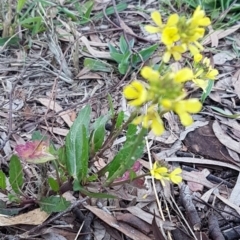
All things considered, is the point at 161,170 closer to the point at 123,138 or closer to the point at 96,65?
the point at 123,138

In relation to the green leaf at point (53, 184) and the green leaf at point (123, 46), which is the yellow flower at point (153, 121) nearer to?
the green leaf at point (53, 184)

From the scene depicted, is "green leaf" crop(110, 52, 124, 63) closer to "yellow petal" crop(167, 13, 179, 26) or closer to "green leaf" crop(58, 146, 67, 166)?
"green leaf" crop(58, 146, 67, 166)

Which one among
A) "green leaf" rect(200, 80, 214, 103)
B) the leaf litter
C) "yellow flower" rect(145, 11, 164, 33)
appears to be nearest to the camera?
"yellow flower" rect(145, 11, 164, 33)

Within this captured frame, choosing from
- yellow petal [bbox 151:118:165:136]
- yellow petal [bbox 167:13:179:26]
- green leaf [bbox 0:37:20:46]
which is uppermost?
yellow petal [bbox 167:13:179:26]

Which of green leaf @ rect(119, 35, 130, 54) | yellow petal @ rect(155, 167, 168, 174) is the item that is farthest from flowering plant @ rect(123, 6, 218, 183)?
green leaf @ rect(119, 35, 130, 54)

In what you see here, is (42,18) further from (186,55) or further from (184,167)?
(184,167)

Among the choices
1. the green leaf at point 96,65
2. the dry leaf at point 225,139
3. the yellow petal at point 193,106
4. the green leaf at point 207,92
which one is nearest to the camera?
the yellow petal at point 193,106

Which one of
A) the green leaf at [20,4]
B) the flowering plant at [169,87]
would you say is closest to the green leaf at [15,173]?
the flowering plant at [169,87]

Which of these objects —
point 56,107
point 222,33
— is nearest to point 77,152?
point 56,107
